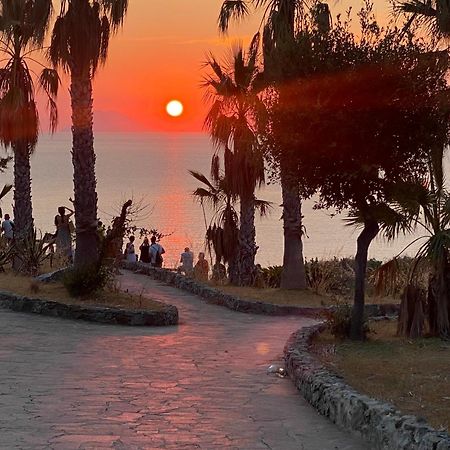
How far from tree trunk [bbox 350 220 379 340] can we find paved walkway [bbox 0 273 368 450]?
4.29 ft

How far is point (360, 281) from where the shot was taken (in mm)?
14461

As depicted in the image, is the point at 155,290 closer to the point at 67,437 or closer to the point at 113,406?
the point at 113,406

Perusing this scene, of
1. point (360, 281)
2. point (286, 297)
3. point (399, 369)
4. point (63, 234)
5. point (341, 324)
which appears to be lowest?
point (399, 369)

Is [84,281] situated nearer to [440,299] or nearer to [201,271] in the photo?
[440,299]

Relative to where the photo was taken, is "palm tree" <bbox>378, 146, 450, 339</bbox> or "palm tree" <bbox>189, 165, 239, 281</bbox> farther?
"palm tree" <bbox>189, 165, 239, 281</bbox>

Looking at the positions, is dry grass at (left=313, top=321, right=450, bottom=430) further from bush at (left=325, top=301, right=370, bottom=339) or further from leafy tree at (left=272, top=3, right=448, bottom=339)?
leafy tree at (left=272, top=3, right=448, bottom=339)

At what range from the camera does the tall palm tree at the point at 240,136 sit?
26.2m

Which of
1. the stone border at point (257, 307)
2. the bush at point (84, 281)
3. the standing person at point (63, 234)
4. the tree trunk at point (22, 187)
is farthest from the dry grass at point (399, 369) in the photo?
the standing person at point (63, 234)

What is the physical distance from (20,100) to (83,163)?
187 inches

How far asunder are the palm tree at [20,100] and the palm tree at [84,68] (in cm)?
413

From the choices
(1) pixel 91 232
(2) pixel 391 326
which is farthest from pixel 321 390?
(1) pixel 91 232

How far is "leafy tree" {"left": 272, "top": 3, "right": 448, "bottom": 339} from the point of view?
13367 mm

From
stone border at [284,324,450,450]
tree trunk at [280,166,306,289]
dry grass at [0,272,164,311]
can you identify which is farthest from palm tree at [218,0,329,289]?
stone border at [284,324,450,450]

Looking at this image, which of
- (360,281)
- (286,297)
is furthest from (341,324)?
(286,297)
